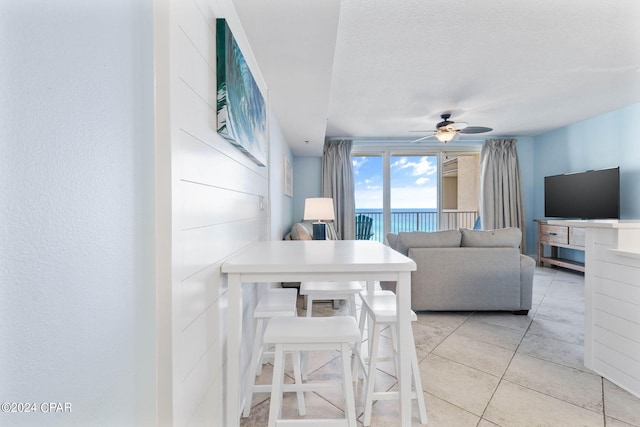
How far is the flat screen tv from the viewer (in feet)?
13.4

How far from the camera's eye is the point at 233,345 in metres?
1.18

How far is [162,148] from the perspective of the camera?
0.79 metres

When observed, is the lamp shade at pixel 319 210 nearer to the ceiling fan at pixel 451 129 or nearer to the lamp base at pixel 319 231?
the lamp base at pixel 319 231

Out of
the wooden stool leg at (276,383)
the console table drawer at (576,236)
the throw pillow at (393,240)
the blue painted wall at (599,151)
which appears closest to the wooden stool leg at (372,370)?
the wooden stool leg at (276,383)

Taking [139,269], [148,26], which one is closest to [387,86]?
[148,26]

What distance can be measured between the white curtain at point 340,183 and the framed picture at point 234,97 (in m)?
3.99

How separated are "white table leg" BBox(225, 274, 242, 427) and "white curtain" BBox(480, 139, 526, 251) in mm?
5599

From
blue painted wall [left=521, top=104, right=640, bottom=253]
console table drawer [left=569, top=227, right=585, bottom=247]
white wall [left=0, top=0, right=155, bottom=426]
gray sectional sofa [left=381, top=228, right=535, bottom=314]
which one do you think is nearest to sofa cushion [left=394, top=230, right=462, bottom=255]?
gray sectional sofa [left=381, top=228, right=535, bottom=314]

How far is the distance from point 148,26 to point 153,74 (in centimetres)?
12

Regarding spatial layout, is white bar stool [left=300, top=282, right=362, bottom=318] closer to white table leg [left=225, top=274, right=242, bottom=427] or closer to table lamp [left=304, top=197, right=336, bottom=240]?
white table leg [left=225, top=274, right=242, bottom=427]

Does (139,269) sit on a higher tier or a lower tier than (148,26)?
lower

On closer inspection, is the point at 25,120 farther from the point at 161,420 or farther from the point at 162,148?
the point at 161,420

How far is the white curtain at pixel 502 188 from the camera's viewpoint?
5.55m

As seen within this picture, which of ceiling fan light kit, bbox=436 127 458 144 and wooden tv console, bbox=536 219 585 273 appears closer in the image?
ceiling fan light kit, bbox=436 127 458 144
